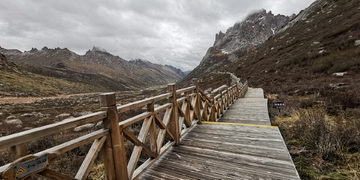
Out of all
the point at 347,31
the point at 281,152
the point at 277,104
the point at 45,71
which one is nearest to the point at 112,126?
the point at 281,152

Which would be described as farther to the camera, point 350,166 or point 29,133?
point 350,166

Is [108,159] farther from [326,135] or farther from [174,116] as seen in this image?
[326,135]

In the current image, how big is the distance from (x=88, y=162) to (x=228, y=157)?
8.25 ft

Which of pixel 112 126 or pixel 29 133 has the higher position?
pixel 29 133

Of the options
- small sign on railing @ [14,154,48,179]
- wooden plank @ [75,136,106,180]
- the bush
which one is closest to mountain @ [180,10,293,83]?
the bush

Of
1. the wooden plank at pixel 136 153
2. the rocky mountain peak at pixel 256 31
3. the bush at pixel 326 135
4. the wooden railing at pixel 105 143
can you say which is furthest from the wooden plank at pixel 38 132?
the rocky mountain peak at pixel 256 31

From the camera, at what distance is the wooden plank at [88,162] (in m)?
1.69

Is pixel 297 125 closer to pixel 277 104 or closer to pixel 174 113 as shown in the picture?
pixel 277 104

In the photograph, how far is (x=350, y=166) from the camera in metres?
3.02

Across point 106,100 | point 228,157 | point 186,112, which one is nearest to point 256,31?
point 186,112

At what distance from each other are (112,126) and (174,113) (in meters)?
1.84

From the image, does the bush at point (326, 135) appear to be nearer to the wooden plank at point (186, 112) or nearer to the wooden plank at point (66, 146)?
the wooden plank at point (186, 112)

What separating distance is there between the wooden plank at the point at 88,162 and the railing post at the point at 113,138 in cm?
13

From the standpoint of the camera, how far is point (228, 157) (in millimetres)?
3211
